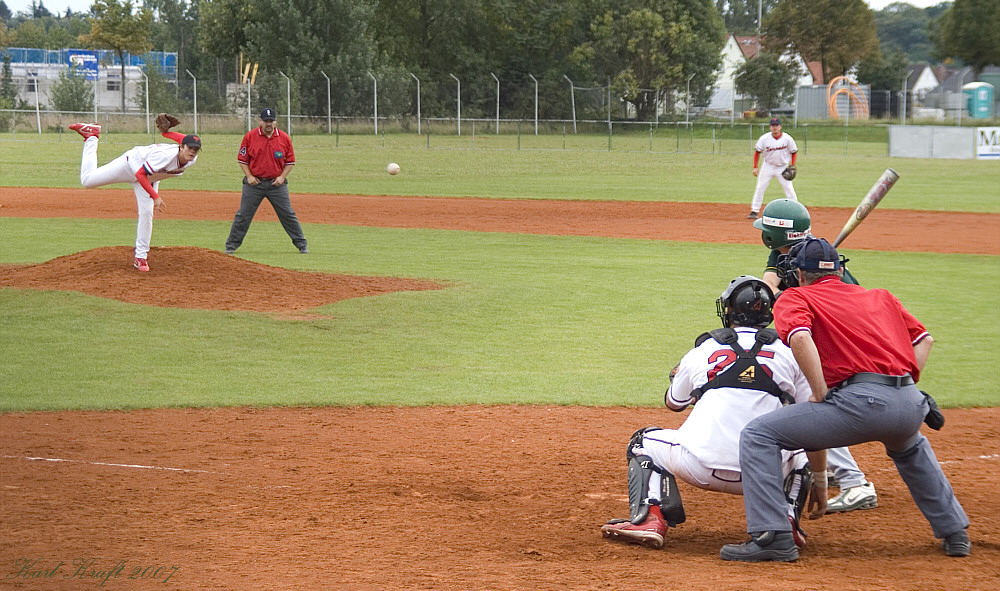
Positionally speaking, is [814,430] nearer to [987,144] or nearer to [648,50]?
[987,144]

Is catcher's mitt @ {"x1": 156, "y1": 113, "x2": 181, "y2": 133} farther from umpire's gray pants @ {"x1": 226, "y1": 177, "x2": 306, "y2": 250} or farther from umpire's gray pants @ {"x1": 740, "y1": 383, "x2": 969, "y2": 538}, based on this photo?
umpire's gray pants @ {"x1": 740, "y1": 383, "x2": 969, "y2": 538}

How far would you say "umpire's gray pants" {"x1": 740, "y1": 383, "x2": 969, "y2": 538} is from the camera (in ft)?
16.5

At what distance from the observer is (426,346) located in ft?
38.0

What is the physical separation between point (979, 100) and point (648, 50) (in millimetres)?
21995

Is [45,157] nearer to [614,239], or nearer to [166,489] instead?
[614,239]

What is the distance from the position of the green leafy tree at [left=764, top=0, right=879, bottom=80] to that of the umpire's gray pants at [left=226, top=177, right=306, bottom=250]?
257 ft

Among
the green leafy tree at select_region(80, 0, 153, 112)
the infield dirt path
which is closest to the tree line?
the green leafy tree at select_region(80, 0, 153, 112)

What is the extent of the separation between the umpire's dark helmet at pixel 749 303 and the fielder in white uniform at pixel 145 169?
375 inches

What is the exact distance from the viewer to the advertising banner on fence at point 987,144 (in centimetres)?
4623

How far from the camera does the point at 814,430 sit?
5.07 m

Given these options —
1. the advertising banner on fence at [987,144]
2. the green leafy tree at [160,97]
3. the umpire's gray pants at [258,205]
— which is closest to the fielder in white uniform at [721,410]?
the umpire's gray pants at [258,205]

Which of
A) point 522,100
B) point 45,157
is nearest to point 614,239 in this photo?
point 45,157

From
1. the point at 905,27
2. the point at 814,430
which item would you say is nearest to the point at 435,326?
the point at 814,430

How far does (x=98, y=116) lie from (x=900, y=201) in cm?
3743
